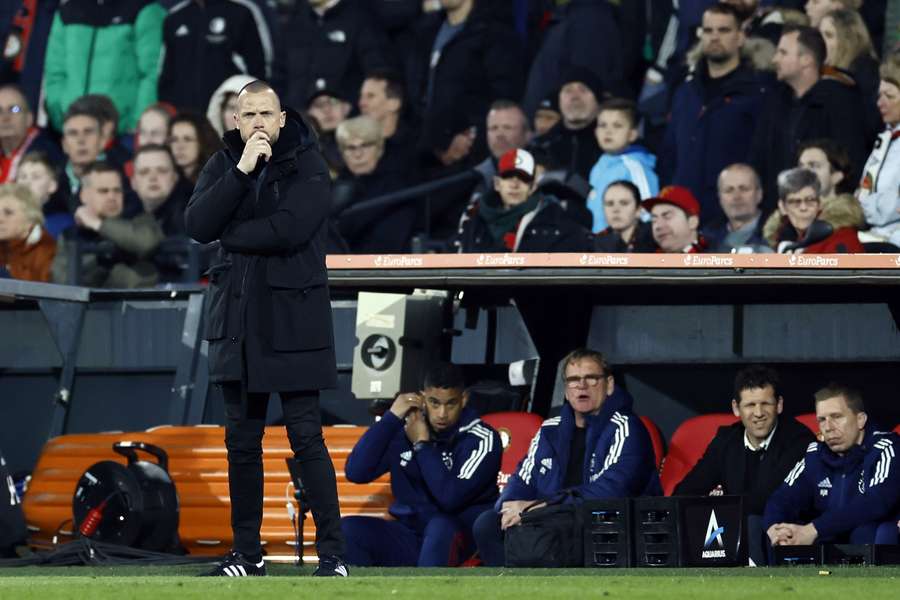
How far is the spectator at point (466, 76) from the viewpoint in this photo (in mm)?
15883

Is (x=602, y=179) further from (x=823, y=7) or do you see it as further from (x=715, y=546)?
(x=715, y=546)

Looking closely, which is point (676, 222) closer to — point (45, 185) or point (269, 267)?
point (269, 267)

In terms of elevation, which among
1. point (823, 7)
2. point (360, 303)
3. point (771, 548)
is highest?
point (823, 7)

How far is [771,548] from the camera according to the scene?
10.4 metres

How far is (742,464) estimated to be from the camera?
430 inches

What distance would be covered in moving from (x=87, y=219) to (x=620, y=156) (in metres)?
3.95

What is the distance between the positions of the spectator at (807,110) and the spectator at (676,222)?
101cm

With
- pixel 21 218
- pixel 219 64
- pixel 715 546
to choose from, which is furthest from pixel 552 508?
pixel 219 64

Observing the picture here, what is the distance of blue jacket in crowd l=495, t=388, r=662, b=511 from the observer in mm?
10656

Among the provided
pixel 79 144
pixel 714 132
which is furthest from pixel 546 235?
pixel 79 144

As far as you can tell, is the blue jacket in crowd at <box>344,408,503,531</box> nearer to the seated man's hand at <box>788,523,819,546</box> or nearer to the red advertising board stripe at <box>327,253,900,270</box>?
the red advertising board stripe at <box>327,253,900,270</box>

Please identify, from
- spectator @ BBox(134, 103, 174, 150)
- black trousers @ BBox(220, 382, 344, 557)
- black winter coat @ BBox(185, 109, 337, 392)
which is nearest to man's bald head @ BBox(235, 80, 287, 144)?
black winter coat @ BBox(185, 109, 337, 392)

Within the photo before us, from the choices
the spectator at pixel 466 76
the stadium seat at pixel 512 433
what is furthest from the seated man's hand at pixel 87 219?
the stadium seat at pixel 512 433

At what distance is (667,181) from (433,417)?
12.9ft
